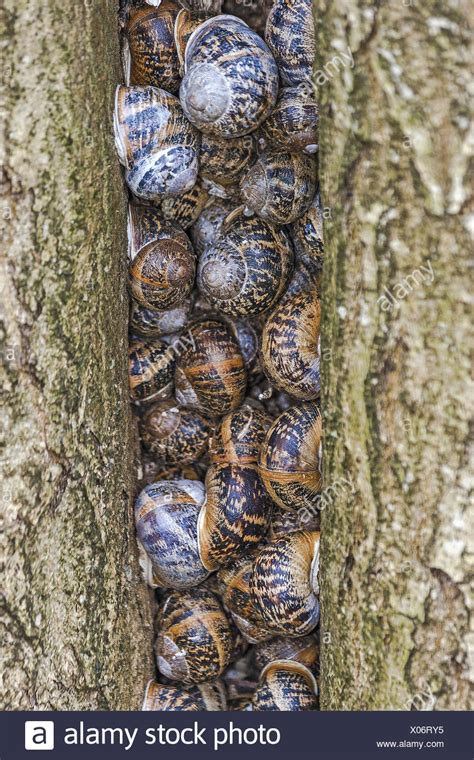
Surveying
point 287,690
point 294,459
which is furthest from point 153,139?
point 287,690

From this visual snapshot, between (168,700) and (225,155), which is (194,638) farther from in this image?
(225,155)

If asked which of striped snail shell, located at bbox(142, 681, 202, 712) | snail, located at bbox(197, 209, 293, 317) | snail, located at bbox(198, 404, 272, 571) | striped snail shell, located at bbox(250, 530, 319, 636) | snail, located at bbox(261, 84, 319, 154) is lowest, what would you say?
striped snail shell, located at bbox(142, 681, 202, 712)

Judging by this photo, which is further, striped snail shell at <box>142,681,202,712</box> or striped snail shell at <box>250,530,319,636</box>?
striped snail shell at <box>142,681,202,712</box>

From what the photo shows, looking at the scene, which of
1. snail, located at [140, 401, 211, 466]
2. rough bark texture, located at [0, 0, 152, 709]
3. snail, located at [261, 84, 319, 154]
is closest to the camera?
rough bark texture, located at [0, 0, 152, 709]

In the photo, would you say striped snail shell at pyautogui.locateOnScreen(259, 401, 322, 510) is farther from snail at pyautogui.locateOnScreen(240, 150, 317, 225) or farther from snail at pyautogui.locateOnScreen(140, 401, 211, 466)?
snail at pyautogui.locateOnScreen(240, 150, 317, 225)

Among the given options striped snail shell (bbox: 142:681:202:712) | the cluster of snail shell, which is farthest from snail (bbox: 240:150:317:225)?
striped snail shell (bbox: 142:681:202:712)
